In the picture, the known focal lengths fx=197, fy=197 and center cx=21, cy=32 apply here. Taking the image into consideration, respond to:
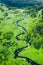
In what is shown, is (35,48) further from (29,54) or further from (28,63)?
(28,63)

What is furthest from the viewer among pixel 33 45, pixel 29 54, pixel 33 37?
pixel 33 37

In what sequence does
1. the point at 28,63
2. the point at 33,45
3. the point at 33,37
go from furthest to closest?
the point at 33,37 < the point at 33,45 < the point at 28,63

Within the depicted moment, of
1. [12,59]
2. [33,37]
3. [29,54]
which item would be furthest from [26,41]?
[12,59]

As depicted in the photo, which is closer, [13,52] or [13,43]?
[13,52]

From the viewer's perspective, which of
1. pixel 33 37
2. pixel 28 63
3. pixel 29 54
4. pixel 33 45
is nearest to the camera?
pixel 28 63

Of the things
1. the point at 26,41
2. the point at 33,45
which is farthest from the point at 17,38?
the point at 33,45

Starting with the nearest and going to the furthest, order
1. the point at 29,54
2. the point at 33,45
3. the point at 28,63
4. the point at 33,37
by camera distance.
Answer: the point at 28,63 → the point at 29,54 → the point at 33,45 → the point at 33,37

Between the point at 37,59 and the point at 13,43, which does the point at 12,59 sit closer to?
the point at 37,59

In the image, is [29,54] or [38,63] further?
[29,54]
